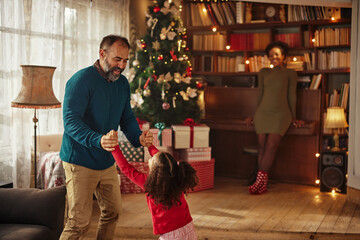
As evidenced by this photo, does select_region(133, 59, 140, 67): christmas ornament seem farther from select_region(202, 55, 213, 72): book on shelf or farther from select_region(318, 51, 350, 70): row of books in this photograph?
select_region(318, 51, 350, 70): row of books

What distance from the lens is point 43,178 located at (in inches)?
167

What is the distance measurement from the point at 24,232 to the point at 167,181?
3.15 ft

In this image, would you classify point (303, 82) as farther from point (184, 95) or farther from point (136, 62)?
point (136, 62)

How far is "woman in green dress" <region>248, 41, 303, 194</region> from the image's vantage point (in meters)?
5.39

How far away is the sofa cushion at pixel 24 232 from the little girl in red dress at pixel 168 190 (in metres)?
0.68

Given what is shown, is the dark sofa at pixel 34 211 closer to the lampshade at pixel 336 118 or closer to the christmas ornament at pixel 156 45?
the christmas ornament at pixel 156 45

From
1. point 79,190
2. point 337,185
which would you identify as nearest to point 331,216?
point 337,185

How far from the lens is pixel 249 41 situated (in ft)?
20.8

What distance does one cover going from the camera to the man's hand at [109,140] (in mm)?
2329

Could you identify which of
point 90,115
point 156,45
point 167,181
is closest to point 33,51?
point 156,45

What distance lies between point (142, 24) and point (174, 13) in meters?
0.83

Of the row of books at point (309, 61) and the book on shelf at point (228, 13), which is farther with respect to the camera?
the book on shelf at point (228, 13)

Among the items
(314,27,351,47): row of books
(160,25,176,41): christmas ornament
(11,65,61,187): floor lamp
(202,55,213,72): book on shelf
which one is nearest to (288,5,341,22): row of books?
(314,27,351,47): row of books

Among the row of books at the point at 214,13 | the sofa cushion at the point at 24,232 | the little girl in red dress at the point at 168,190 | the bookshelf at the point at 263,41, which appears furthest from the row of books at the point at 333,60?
the sofa cushion at the point at 24,232
